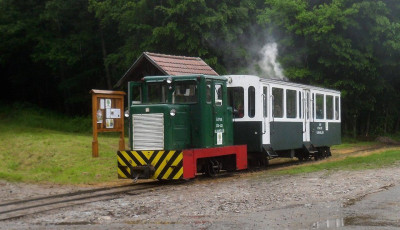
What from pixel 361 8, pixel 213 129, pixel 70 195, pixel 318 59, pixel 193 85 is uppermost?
pixel 361 8

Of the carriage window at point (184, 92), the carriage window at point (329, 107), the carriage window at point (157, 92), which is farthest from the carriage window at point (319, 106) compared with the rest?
the carriage window at point (157, 92)

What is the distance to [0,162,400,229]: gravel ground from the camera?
973cm

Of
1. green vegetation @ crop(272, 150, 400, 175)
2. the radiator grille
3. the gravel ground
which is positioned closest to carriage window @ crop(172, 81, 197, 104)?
the radiator grille

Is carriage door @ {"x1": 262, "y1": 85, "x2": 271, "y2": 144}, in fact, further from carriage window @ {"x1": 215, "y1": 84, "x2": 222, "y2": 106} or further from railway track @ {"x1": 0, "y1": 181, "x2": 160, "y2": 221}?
railway track @ {"x1": 0, "y1": 181, "x2": 160, "y2": 221}

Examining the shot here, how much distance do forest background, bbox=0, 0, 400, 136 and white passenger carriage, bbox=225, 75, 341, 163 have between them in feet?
26.9

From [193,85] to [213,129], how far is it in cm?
139

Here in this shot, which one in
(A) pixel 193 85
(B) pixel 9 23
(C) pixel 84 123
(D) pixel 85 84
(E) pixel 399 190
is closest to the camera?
(E) pixel 399 190

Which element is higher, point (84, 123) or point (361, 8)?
point (361, 8)

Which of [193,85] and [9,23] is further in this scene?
[9,23]

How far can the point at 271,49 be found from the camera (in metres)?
36.7

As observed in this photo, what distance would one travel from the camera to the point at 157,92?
16875 mm

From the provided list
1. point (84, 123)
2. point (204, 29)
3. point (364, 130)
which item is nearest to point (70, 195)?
point (204, 29)

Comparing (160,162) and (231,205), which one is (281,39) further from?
(231,205)

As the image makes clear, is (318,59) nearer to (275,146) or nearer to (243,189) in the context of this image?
(275,146)
